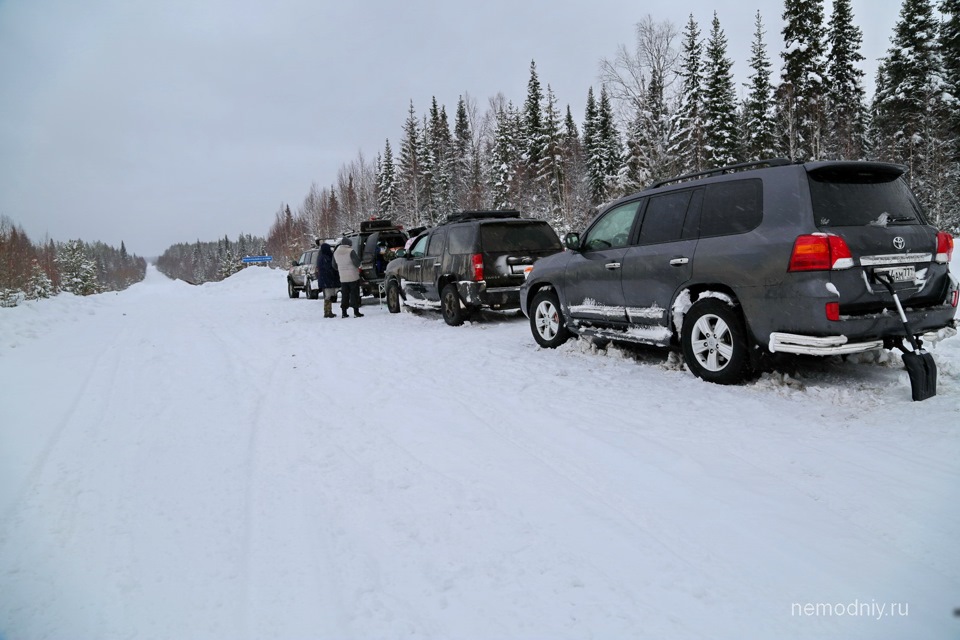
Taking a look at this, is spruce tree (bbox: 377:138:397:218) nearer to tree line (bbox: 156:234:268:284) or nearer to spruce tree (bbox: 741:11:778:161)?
spruce tree (bbox: 741:11:778:161)

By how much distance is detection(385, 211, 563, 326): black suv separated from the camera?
9.42 m

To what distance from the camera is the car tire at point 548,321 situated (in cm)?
736

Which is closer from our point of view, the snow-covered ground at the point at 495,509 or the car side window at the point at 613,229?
the snow-covered ground at the point at 495,509

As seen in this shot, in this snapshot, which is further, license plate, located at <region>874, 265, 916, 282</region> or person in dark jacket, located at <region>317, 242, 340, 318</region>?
person in dark jacket, located at <region>317, 242, 340, 318</region>

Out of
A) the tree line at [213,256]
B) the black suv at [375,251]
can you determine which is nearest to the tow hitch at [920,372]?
the black suv at [375,251]

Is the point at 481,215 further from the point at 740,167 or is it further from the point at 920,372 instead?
the point at 920,372

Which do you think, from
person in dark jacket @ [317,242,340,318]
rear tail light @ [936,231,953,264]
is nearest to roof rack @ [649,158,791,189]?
rear tail light @ [936,231,953,264]

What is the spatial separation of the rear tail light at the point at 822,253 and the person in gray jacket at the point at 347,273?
10.0 meters

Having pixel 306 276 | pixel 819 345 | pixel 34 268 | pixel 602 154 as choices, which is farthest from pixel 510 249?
pixel 602 154

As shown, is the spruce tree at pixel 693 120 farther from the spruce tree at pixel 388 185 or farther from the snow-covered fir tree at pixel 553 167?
the spruce tree at pixel 388 185

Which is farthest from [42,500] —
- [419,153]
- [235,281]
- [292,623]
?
[419,153]

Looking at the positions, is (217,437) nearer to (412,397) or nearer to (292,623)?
(412,397)

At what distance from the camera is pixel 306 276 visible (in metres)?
20.3

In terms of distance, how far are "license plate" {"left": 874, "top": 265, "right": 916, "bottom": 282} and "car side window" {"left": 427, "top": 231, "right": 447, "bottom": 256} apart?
24.5 feet
